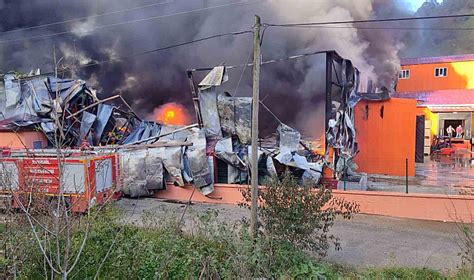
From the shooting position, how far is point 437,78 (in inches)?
1173

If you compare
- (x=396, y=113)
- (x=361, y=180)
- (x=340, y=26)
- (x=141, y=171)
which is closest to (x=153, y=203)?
(x=141, y=171)

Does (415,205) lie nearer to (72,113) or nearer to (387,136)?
(387,136)

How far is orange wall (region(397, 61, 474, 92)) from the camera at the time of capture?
94.0 feet

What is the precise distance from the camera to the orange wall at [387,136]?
1502 cm

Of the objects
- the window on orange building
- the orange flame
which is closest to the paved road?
the orange flame

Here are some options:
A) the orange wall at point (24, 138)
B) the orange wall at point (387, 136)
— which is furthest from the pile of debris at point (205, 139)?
the orange wall at point (387, 136)

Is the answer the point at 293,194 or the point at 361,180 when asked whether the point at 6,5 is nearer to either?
the point at 361,180

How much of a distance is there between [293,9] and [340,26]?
2.52 meters

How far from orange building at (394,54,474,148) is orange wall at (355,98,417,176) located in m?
8.43

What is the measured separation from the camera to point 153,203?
38.4ft

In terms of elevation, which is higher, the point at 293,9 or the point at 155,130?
the point at 293,9

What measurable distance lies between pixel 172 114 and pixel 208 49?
377 cm

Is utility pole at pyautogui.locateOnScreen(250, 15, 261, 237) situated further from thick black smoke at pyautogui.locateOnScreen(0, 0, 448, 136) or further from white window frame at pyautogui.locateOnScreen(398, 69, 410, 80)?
white window frame at pyautogui.locateOnScreen(398, 69, 410, 80)

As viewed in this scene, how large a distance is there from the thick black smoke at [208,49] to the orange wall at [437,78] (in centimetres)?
586
